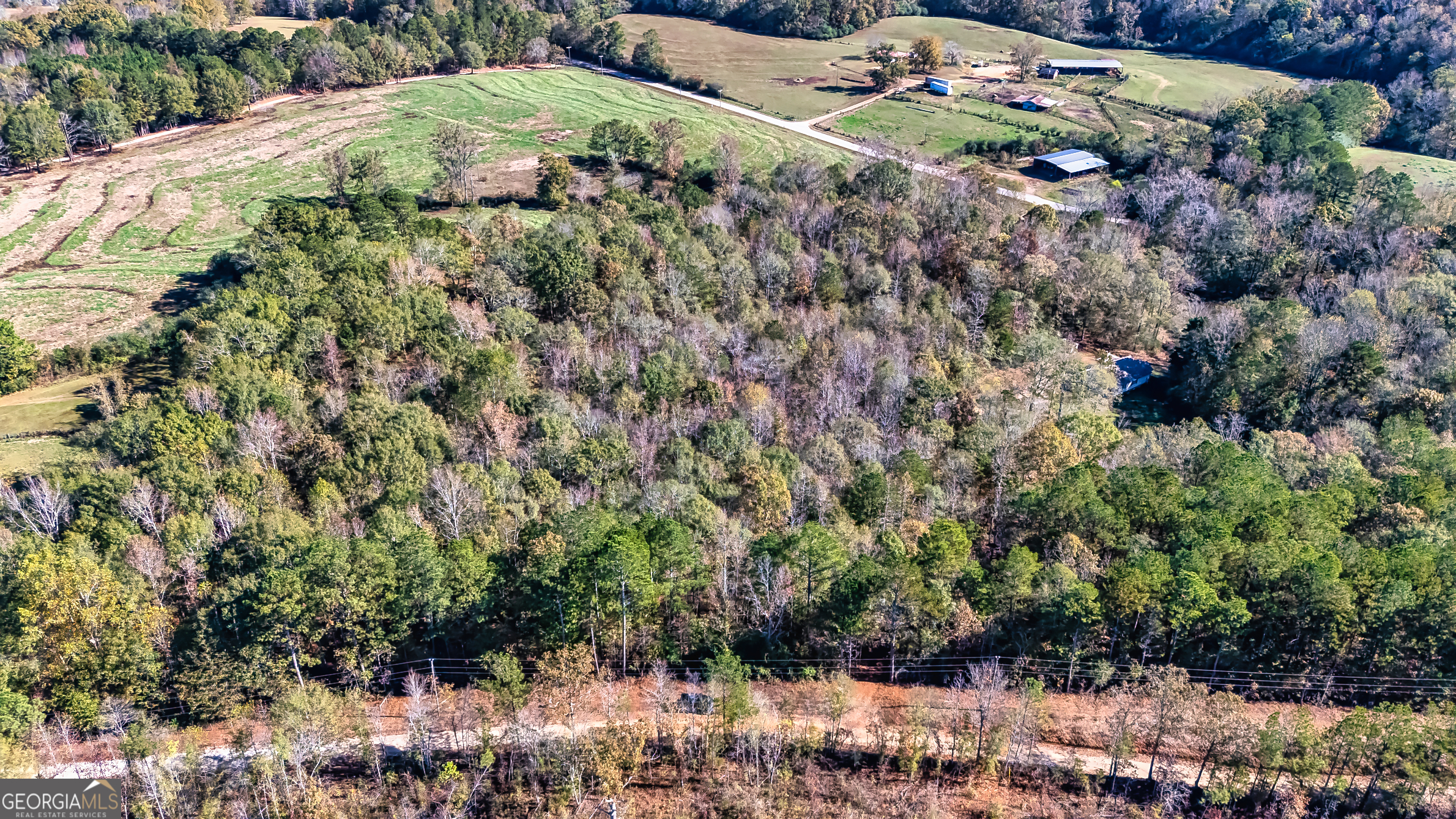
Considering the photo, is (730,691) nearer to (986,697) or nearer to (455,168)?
(986,697)

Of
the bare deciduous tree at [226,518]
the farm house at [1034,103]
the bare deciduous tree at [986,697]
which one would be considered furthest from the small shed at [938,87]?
the bare deciduous tree at [226,518]

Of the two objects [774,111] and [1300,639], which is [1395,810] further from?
[774,111]

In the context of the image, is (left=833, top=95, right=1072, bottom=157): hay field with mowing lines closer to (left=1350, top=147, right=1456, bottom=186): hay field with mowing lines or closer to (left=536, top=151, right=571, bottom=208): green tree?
(left=1350, top=147, right=1456, bottom=186): hay field with mowing lines

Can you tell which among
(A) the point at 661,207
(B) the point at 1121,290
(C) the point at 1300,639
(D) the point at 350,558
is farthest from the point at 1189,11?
(D) the point at 350,558

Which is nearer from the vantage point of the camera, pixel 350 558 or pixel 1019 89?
pixel 350 558

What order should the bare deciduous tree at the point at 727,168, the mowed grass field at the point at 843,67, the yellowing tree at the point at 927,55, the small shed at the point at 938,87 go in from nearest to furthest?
the bare deciduous tree at the point at 727,168, the mowed grass field at the point at 843,67, the small shed at the point at 938,87, the yellowing tree at the point at 927,55

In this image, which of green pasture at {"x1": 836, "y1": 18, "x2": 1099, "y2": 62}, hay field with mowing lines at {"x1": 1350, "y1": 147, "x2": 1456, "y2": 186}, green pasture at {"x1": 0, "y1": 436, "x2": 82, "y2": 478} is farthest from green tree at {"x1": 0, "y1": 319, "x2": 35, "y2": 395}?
hay field with mowing lines at {"x1": 1350, "y1": 147, "x2": 1456, "y2": 186}

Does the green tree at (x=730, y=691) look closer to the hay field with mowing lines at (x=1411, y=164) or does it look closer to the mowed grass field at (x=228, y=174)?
the mowed grass field at (x=228, y=174)
